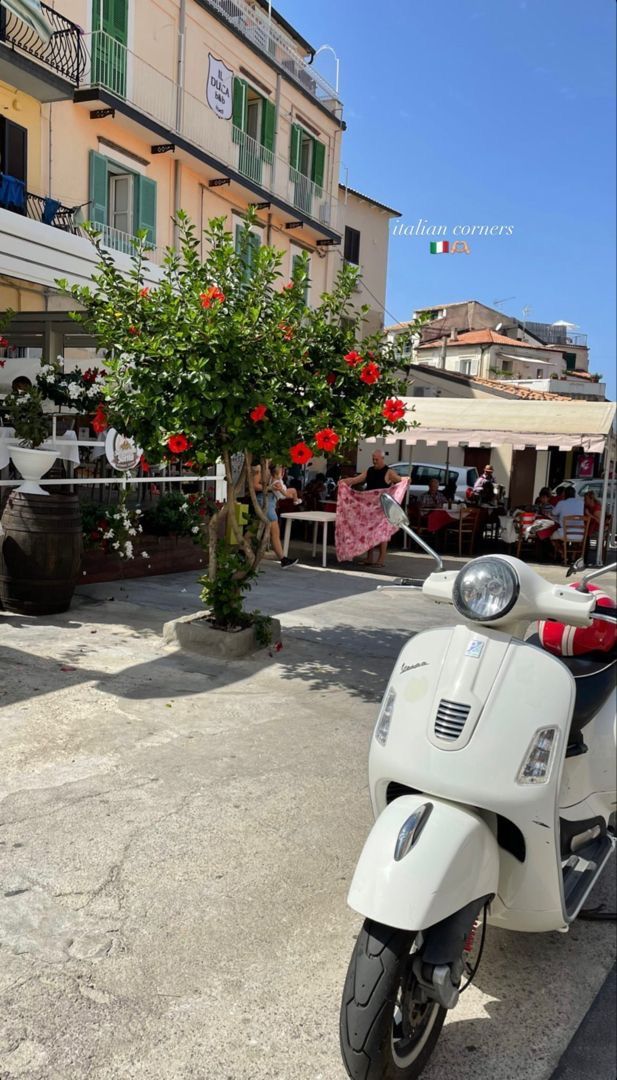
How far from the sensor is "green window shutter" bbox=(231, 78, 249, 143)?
713 inches

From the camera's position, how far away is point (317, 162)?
71.7 feet

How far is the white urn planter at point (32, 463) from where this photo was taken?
625 centimetres

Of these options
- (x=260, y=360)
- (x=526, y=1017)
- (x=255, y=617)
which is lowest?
(x=526, y=1017)

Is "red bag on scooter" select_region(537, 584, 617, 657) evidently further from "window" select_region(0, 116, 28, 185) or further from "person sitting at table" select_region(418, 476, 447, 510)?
"window" select_region(0, 116, 28, 185)

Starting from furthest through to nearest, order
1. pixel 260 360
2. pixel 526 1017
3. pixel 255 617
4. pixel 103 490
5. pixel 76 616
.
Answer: pixel 103 490 < pixel 76 616 < pixel 255 617 < pixel 260 360 < pixel 526 1017

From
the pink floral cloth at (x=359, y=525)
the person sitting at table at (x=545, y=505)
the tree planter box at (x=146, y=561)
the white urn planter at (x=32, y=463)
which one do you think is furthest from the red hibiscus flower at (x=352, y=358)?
the person sitting at table at (x=545, y=505)

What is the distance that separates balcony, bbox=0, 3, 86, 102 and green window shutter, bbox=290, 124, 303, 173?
24.5ft

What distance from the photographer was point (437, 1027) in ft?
6.89

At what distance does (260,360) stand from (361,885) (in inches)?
147

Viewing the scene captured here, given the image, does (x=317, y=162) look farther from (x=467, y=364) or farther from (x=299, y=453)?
(x=467, y=364)

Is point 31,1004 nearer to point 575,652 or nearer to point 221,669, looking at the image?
point 575,652

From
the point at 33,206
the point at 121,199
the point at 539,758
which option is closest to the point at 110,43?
the point at 121,199

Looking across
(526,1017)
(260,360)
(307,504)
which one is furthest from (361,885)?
(307,504)

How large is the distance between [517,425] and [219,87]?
10362 millimetres
